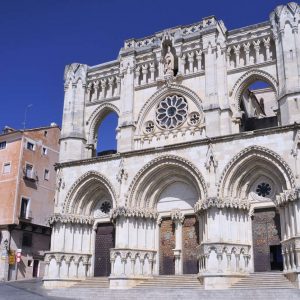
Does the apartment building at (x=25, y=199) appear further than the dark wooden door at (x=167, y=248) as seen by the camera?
Yes

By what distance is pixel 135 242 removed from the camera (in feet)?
74.6

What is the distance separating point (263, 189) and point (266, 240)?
90.7 inches

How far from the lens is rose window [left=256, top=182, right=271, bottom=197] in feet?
69.5

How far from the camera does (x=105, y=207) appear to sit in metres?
25.6

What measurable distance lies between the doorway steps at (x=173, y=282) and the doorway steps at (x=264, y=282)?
1.86m

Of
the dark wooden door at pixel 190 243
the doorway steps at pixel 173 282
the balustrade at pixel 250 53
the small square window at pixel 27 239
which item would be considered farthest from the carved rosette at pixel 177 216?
the small square window at pixel 27 239

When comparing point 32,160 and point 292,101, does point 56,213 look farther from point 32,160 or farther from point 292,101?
point 292,101

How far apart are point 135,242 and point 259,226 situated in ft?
19.7

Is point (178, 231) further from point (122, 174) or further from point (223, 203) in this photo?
point (122, 174)

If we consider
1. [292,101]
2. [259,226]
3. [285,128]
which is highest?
Answer: [292,101]

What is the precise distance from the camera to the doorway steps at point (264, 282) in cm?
1820

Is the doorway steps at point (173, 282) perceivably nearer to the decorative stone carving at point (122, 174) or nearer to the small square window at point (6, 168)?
the decorative stone carving at point (122, 174)

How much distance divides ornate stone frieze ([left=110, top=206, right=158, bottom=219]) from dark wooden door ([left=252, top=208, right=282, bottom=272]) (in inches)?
207

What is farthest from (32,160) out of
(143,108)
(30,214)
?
(143,108)
